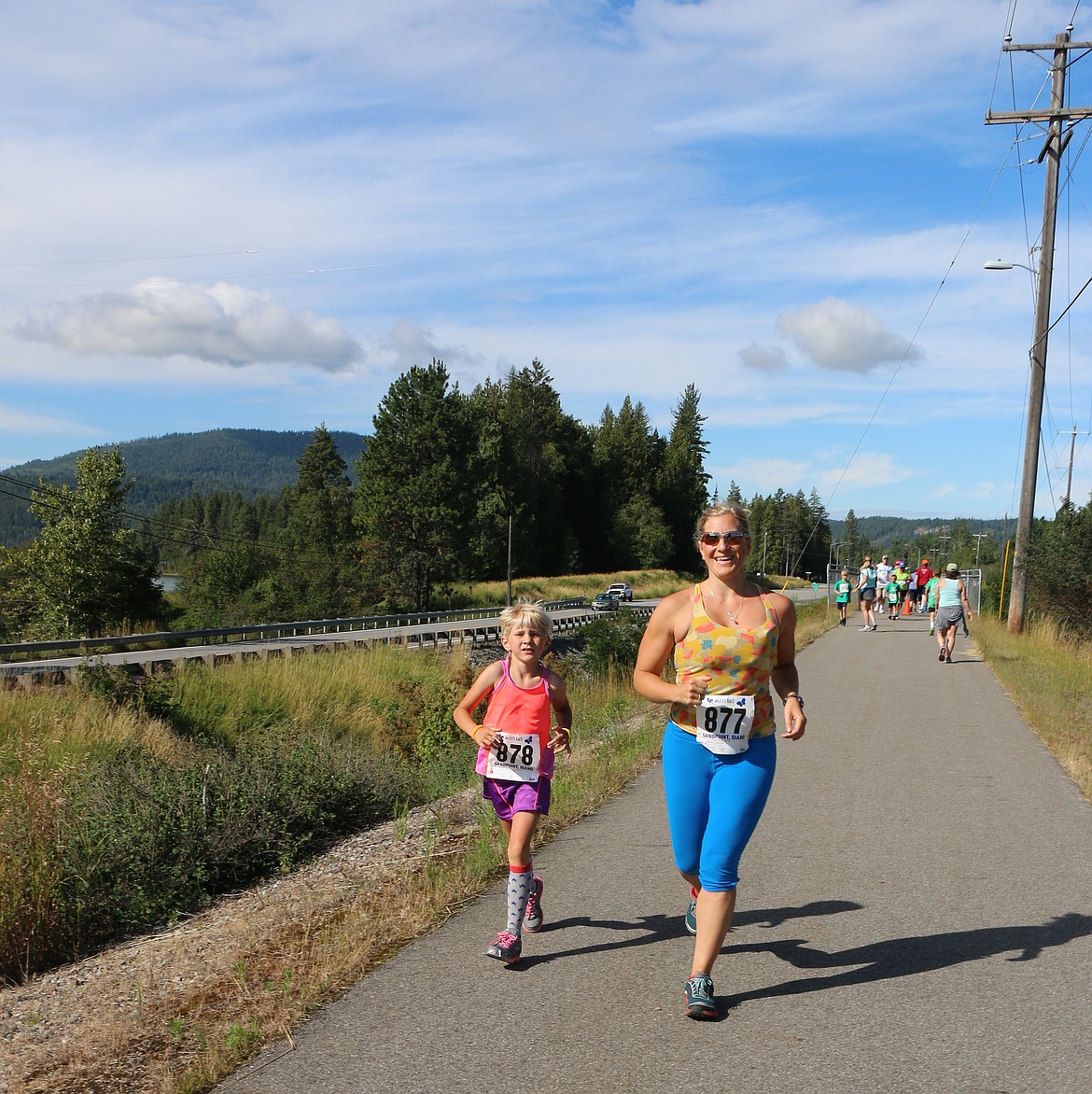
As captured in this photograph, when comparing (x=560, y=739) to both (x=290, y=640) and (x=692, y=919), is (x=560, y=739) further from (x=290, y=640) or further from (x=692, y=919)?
(x=290, y=640)

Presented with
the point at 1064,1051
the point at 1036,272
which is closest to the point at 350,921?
the point at 1064,1051

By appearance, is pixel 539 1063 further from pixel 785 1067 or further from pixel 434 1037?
pixel 785 1067

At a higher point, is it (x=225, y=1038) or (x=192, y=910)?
(x=225, y=1038)

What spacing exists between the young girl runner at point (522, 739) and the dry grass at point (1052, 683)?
5.50 metres

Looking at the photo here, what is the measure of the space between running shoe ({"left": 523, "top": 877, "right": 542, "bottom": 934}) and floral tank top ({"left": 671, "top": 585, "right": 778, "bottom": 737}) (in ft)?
4.18

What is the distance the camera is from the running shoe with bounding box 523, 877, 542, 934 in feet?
16.9

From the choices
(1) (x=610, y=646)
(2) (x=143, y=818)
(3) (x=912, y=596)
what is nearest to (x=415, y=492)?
(3) (x=912, y=596)

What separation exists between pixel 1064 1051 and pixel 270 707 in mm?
17267

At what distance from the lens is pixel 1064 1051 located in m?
3.91

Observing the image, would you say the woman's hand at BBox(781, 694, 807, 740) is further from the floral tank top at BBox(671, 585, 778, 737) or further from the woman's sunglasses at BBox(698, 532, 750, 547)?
the woman's sunglasses at BBox(698, 532, 750, 547)

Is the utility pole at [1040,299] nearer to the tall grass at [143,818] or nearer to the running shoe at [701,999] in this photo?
the tall grass at [143,818]

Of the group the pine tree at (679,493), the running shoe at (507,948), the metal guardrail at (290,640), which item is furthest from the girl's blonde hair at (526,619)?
the pine tree at (679,493)

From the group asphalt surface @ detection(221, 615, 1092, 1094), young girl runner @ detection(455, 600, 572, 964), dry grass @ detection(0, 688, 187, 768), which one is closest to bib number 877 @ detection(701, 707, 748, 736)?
young girl runner @ detection(455, 600, 572, 964)

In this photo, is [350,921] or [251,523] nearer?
[350,921]
